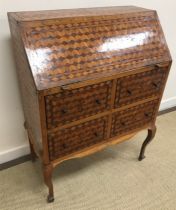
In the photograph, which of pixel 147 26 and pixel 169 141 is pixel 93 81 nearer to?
pixel 147 26

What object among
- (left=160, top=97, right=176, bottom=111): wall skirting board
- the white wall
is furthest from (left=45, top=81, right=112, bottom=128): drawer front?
(left=160, top=97, right=176, bottom=111): wall skirting board

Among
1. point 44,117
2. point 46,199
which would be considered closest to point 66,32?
Answer: point 44,117

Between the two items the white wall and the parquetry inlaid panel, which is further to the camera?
the white wall

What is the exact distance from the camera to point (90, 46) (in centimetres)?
111

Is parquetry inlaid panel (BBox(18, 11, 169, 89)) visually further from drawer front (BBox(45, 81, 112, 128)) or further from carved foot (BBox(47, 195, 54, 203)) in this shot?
carved foot (BBox(47, 195, 54, 203))

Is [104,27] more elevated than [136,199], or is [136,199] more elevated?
[104,27]

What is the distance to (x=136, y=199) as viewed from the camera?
1507 millimetres

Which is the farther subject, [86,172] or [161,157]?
[161,157]

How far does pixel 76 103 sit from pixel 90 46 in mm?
291

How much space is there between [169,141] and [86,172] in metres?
0.84

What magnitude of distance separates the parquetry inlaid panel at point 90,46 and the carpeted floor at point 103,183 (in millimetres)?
869

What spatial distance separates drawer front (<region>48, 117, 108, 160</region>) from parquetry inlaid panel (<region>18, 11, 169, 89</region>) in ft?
0.98

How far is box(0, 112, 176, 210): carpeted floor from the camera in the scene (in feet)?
4.82

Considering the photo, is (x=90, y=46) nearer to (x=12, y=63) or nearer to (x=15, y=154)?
(x=12, y=63)
